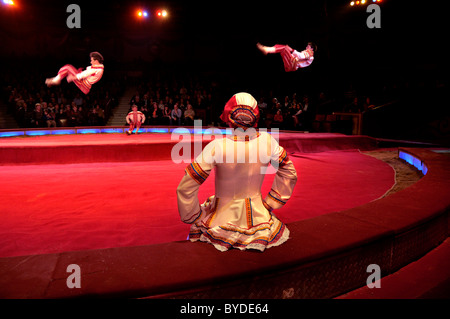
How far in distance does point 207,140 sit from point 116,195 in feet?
10.8

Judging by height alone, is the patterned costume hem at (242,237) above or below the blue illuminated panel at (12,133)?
below

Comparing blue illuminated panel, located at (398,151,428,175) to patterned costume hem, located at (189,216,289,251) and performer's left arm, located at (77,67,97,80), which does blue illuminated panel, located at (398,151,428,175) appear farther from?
performer's left arm, located at (77,67,97,80)

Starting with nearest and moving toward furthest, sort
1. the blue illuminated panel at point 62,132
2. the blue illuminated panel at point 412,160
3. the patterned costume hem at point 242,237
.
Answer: the patterned costume hem at point 242,237
the blue illuminated panel at point 412,160
the blue illuminated panel at point 62,132

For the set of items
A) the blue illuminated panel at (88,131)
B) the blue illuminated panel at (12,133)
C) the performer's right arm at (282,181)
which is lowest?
the performer's right arm at (282,181)

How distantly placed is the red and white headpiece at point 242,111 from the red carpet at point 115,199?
1153mm

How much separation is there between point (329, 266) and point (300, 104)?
982 cm

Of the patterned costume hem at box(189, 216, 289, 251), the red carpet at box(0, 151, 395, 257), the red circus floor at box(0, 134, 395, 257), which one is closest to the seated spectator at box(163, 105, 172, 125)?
the red circus floor at box(0, 134, 395, 257)

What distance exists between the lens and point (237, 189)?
6.07 ft

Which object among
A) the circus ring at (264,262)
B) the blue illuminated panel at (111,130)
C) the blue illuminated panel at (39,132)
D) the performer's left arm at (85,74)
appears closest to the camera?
the circus ring at (264,262)

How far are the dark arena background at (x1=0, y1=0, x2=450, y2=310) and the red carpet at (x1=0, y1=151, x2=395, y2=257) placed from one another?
0.03 meters

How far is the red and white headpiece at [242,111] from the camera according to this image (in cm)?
174

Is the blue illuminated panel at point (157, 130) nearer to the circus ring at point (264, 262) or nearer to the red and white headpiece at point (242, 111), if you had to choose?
the circus ring at point (264, 262)

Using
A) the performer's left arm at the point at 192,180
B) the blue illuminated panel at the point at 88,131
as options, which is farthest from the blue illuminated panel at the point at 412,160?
the blue illuminated panel at the point at 88,131

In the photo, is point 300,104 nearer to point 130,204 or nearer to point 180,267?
point 130,204
